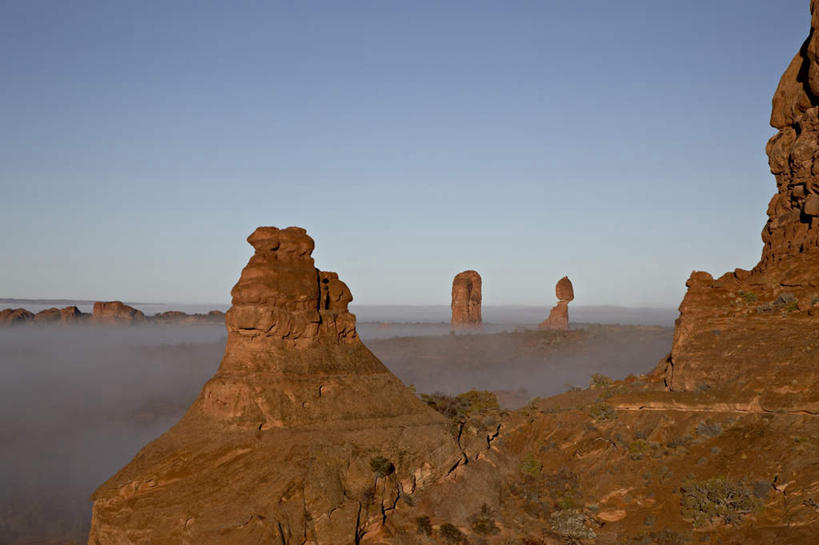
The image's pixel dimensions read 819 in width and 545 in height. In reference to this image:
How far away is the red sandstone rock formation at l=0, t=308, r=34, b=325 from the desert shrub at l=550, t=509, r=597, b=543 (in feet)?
613

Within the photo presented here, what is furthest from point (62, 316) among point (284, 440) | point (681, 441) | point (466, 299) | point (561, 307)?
point (681, 441)

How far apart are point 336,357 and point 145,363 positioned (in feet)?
415

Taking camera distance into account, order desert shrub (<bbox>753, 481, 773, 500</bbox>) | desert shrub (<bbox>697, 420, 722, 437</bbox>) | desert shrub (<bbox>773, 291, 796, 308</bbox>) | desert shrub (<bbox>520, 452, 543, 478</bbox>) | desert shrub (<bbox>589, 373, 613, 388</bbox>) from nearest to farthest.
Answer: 1. desert shrub (<bbox>753, 481, 773, 500</bbox>)
2. desert shrub (<bbox>697, 420, 722, 437</bbox>)
3. desert shrub (<bbox>773, 291, 796, 308</bbox>)
4. desert shrub (<bbox>520, 452, 543, 478</bbox>)
5. desert shrub (<bbox>589, 373, 613, 388</bbox>)

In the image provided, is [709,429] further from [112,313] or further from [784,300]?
[112,313]

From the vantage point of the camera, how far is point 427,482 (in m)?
31.8

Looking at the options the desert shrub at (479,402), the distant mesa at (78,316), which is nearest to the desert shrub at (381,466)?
the desert shrub at (479,402)

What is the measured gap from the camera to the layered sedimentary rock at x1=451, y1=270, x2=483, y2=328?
143500 millimetres

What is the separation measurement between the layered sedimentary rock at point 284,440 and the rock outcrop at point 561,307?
98317mm

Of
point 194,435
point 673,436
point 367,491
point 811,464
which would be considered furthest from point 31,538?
point 811,464

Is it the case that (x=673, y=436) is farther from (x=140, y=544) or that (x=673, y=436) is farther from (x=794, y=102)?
(x=140, y=544)

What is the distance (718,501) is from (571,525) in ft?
22.1

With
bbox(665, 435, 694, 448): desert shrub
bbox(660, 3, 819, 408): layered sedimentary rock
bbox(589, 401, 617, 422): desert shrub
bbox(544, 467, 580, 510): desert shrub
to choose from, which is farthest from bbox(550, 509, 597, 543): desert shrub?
bbox(660, 3, 819, 408): layered sedimentary rock

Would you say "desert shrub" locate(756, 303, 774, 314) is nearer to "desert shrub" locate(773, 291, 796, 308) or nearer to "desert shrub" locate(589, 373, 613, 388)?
"desert shrub" locate(773, 291, 796, 308)

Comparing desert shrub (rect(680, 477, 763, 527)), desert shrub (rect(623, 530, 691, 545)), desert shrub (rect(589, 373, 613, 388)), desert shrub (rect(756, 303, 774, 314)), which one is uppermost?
desert shrub (rect(756, 303, 774, 314))
